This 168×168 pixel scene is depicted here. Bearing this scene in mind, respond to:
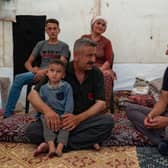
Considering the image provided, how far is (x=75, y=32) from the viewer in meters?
4.30

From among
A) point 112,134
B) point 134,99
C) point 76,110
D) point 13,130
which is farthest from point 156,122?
point 13,130

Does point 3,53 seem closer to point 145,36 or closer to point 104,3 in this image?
point 104,3

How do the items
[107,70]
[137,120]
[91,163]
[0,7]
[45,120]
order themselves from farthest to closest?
[0,7] → [107,70] → [137,120] → [45,120] → [91,163]

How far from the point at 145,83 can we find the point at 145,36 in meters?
0.55

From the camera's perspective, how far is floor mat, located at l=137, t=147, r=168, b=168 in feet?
8.29

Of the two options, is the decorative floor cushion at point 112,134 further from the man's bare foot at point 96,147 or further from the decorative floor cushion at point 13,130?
the man's bare foot at point 96,147

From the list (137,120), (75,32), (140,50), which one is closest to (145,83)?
(140,50)

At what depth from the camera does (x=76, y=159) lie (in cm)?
262

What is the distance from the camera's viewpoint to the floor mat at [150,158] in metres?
2.53

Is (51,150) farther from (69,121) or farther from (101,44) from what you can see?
(101,44)

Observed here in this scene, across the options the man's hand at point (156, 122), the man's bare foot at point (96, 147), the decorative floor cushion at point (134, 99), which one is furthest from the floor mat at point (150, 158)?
the decorative floor cushion at point (134, 99)

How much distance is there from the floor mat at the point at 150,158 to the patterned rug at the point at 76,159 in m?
0.04

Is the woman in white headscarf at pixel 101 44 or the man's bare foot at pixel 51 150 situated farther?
the woman in white headscarf at pixel 101 44

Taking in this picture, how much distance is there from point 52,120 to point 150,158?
0.74m
